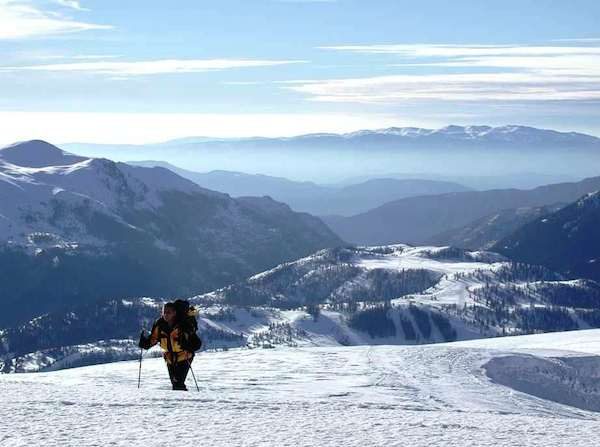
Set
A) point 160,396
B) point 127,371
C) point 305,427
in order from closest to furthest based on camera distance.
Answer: point 305,427 → point 160,396 → point 127,371

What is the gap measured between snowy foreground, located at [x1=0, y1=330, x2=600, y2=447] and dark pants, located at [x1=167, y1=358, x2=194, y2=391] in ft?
1.71

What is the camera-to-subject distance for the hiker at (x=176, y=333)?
2527 cm

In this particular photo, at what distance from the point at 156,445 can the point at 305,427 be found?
412 centimetres

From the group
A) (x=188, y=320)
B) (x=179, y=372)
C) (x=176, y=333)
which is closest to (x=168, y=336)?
(x=176, y=333)

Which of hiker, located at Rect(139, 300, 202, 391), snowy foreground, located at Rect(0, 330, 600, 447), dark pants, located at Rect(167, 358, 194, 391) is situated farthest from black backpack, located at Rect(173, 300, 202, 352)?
snowy foreground, located at Rect(0, 330, 600, 447)

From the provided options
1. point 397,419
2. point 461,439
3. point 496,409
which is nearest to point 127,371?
point 496,409

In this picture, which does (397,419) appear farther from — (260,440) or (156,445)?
(156,445)

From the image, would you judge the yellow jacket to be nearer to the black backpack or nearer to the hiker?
the hiker

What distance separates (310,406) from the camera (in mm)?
23969

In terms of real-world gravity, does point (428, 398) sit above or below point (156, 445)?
below

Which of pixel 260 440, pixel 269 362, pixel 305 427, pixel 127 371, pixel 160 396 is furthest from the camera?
pixel 269 362

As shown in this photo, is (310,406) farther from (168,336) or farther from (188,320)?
(168,336)

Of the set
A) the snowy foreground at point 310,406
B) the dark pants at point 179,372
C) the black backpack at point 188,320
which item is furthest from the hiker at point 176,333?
the snowy foreground at point 310,406

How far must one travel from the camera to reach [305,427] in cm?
1962
